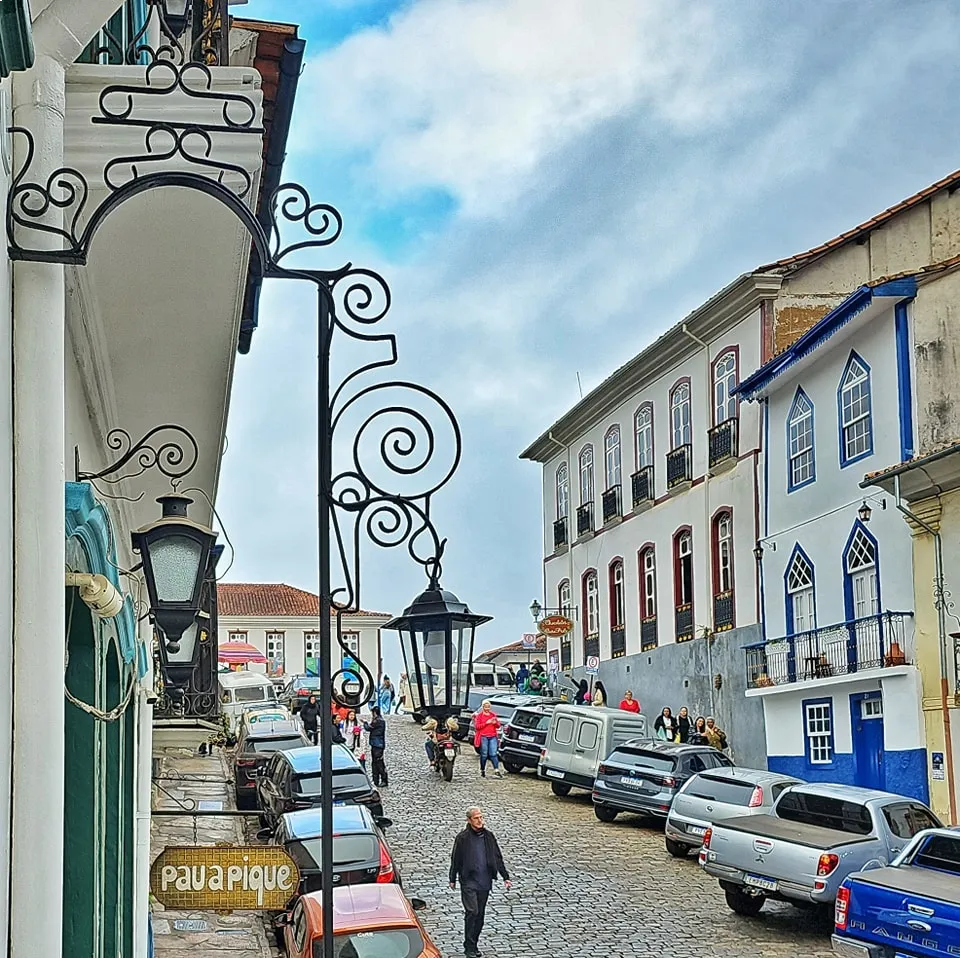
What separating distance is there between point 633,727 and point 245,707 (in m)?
17.0

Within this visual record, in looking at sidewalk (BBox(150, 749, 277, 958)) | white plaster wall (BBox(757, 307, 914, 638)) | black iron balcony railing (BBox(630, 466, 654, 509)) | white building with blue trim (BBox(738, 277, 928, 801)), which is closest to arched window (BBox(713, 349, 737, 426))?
white building with blue trim (BBox(738, 277, 928, 801))

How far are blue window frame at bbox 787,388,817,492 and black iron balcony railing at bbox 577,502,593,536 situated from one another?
14054 mm

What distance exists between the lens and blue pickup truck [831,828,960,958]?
12.7 m

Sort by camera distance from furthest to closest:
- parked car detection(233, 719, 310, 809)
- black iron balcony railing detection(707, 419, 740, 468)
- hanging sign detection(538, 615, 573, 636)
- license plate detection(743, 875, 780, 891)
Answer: hanging sign detection(538, 615, 573, 636) < black iron balcony railing detection(707, 419, 740, 468) < parked car detection(233, 719, 310, 809) < license plate detection(743, 875, 780, 891)

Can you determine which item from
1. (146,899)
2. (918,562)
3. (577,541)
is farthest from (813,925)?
(577,541)

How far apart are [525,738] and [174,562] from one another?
80.7 ft

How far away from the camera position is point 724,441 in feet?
111

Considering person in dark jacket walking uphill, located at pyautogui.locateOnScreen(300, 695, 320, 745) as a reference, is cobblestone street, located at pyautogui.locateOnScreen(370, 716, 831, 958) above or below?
below

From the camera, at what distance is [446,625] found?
646 centimetres

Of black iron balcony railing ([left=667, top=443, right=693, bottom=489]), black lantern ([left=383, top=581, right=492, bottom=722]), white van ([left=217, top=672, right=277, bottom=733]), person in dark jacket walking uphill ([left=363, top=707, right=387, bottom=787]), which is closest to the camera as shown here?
black lantern ([left=383, top=581, right=492, bottom=722])

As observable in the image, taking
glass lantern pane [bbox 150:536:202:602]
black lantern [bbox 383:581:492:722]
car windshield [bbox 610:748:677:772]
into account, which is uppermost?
glass lantern pane [bbox 150:536:202:602]

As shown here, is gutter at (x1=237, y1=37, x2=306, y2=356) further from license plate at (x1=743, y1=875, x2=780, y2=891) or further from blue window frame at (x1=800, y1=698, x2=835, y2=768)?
blue window frame at (x1=800, y1=698, x2=835, y2=768)

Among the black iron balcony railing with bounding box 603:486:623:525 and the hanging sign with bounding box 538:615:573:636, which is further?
the black iron balcony railing with bounding box 603:486:623:525

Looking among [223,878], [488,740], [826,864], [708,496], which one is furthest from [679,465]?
[223,878]
